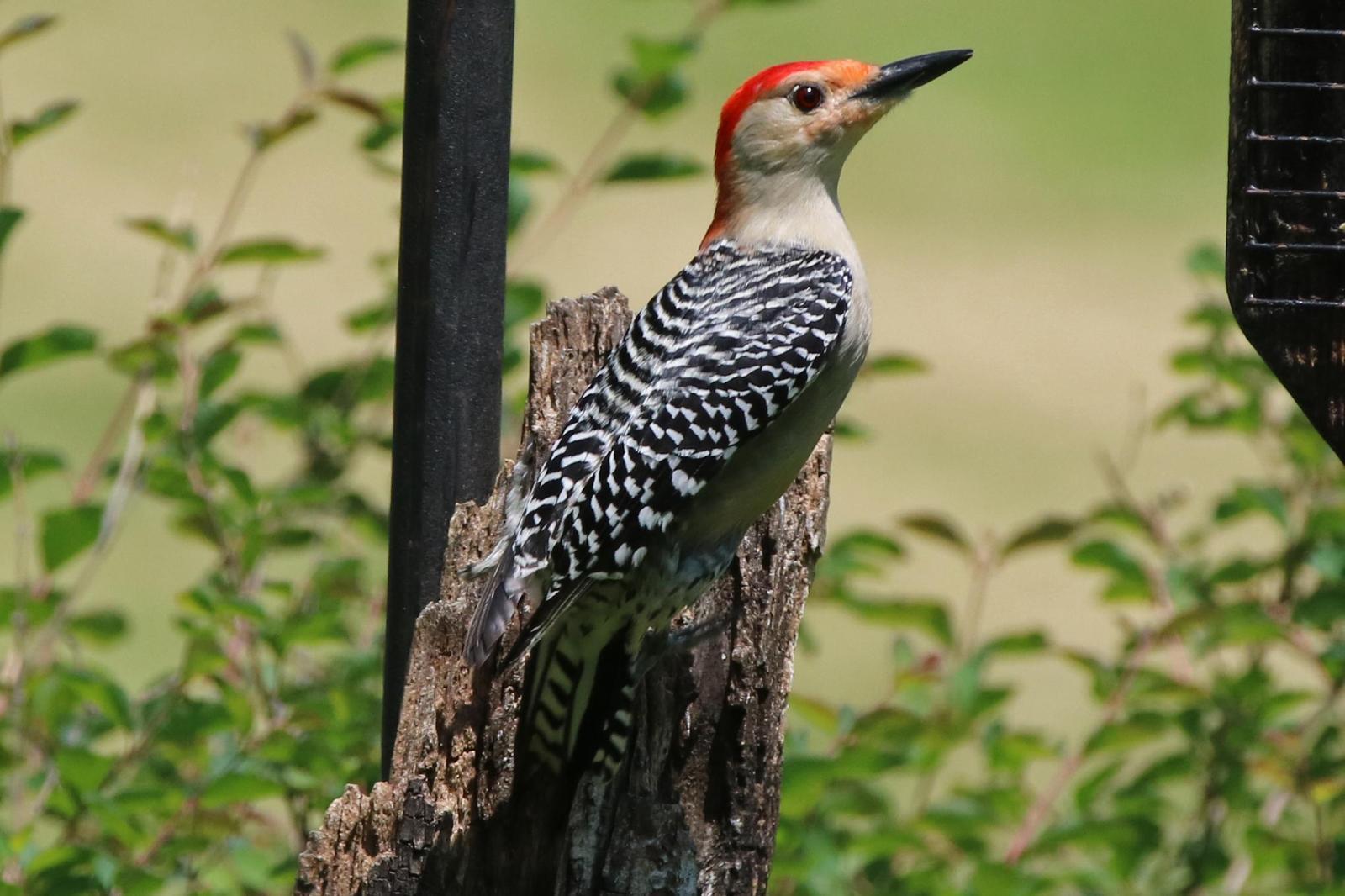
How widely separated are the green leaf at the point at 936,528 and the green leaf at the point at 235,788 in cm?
201

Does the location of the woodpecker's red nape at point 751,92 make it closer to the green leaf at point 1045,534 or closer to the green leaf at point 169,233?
the green leaf at point 1045,534

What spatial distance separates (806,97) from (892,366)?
852 mm

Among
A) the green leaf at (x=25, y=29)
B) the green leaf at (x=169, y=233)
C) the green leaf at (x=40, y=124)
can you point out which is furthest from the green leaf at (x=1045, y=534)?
the green leaf at (x=25, y=29)

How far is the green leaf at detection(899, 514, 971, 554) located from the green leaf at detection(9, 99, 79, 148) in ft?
8.16

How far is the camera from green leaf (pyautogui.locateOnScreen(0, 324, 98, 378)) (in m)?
4.46

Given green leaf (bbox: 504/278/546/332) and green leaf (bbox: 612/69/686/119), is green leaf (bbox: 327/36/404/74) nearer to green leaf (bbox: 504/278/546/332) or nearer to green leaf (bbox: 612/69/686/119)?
green leaf (bbox: 612/69/686/119)

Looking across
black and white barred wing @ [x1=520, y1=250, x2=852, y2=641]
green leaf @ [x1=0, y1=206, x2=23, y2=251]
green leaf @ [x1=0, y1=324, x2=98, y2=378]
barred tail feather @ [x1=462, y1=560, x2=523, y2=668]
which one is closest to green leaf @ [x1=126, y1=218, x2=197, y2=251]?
green leaf @ [x1=0, y1=324, x2=98, y2=378]

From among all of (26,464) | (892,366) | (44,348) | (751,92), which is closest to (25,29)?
(44,348)

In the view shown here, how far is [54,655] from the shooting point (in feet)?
17.8

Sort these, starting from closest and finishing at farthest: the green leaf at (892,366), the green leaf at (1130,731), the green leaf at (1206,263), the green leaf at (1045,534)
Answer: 1. the green leaf at (1130,731)
2. the green leaf at (1045,534)
3. the green leaf at (892,366)
4. the green leaf at (1206,263)

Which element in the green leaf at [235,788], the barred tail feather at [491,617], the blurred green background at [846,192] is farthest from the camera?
the blurred green background at [846,192]

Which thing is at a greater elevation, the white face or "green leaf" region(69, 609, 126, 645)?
the white face

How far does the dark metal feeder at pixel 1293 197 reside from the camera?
375 centimetres

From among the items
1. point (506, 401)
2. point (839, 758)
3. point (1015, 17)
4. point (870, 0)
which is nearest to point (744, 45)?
point (870, 0)
